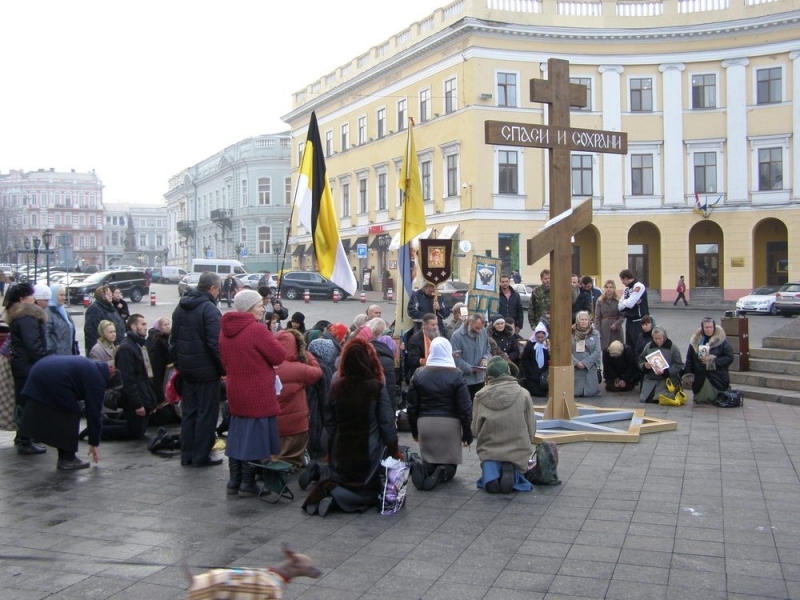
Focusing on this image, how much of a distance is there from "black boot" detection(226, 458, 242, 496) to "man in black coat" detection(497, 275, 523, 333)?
7.70 meters

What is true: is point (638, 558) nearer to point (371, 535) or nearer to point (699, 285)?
point (371, 535)

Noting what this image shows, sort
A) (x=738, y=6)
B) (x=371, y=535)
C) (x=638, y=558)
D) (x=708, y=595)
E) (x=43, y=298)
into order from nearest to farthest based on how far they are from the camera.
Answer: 1. (x=708, y=595)
2. (x=638, y=558)
3. (x=371, y=535)
4. (x=43, y=298)
5. (x=738, y=6)

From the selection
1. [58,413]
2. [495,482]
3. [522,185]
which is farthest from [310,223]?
[522,185]

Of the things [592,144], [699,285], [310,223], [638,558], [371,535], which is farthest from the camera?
[699,285]

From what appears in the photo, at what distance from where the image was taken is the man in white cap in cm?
927

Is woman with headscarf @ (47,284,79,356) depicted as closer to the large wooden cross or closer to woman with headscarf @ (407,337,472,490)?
woman with headscarf @ (407,337,472,490)

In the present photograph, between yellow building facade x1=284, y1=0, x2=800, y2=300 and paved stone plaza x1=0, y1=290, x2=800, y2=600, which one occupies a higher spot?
yellow building facade x1=284, y1=0, x2=800, y2=300

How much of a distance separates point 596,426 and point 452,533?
4.11m

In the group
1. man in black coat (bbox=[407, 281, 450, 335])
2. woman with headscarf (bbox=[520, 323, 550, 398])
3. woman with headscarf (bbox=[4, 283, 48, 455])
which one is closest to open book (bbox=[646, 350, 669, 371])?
woman with headscarf (bbox=[520, 323, 550, 398])

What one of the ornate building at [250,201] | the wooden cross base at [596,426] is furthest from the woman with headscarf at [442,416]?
the ornate building at [250,201]

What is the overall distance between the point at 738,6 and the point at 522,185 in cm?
1303

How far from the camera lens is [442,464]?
25.3 feet

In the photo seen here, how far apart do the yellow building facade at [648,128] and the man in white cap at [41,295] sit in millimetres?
29719

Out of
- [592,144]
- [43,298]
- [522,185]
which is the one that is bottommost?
[43,298]
